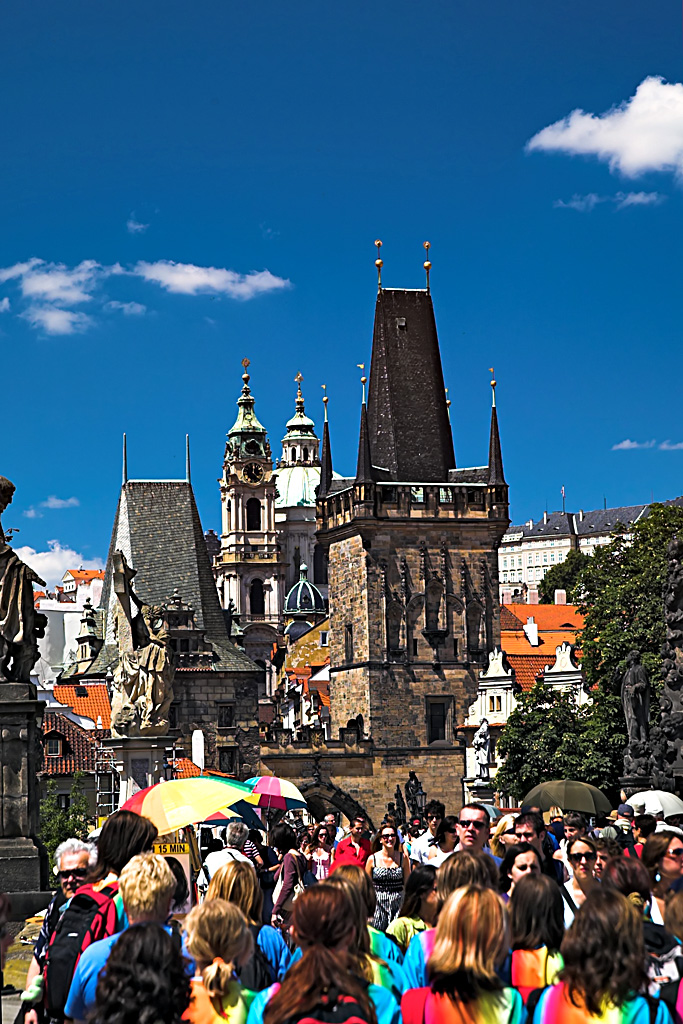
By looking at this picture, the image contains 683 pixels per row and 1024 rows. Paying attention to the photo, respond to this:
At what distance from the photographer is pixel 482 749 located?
55.4 m

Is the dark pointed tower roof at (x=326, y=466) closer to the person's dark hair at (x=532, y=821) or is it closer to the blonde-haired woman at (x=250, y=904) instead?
the person's dark hair at (x=532, y=821)

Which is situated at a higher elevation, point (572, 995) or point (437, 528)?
point (437, 528)

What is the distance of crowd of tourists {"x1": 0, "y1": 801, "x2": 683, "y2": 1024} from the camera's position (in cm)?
Answer: 448

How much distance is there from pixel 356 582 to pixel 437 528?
3.61 metres

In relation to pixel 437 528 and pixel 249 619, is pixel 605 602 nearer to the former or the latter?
pixel 437 528

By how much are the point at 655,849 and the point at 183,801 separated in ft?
11.7

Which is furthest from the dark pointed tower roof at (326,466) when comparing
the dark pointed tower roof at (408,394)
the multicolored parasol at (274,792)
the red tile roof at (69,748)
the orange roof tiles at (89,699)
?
the multicolored parasol at (274,792)

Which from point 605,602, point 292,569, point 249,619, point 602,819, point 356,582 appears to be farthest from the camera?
point 292,569

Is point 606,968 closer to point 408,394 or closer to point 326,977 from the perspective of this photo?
point 326,977

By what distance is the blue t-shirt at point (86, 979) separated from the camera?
5301 millimetres

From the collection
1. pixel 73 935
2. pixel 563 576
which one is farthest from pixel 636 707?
pixel 563 576

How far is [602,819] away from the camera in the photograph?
14672 millimetres

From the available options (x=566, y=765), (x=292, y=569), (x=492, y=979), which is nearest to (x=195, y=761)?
(x=566, y=765)

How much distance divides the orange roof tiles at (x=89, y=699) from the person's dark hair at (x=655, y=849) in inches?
1918
